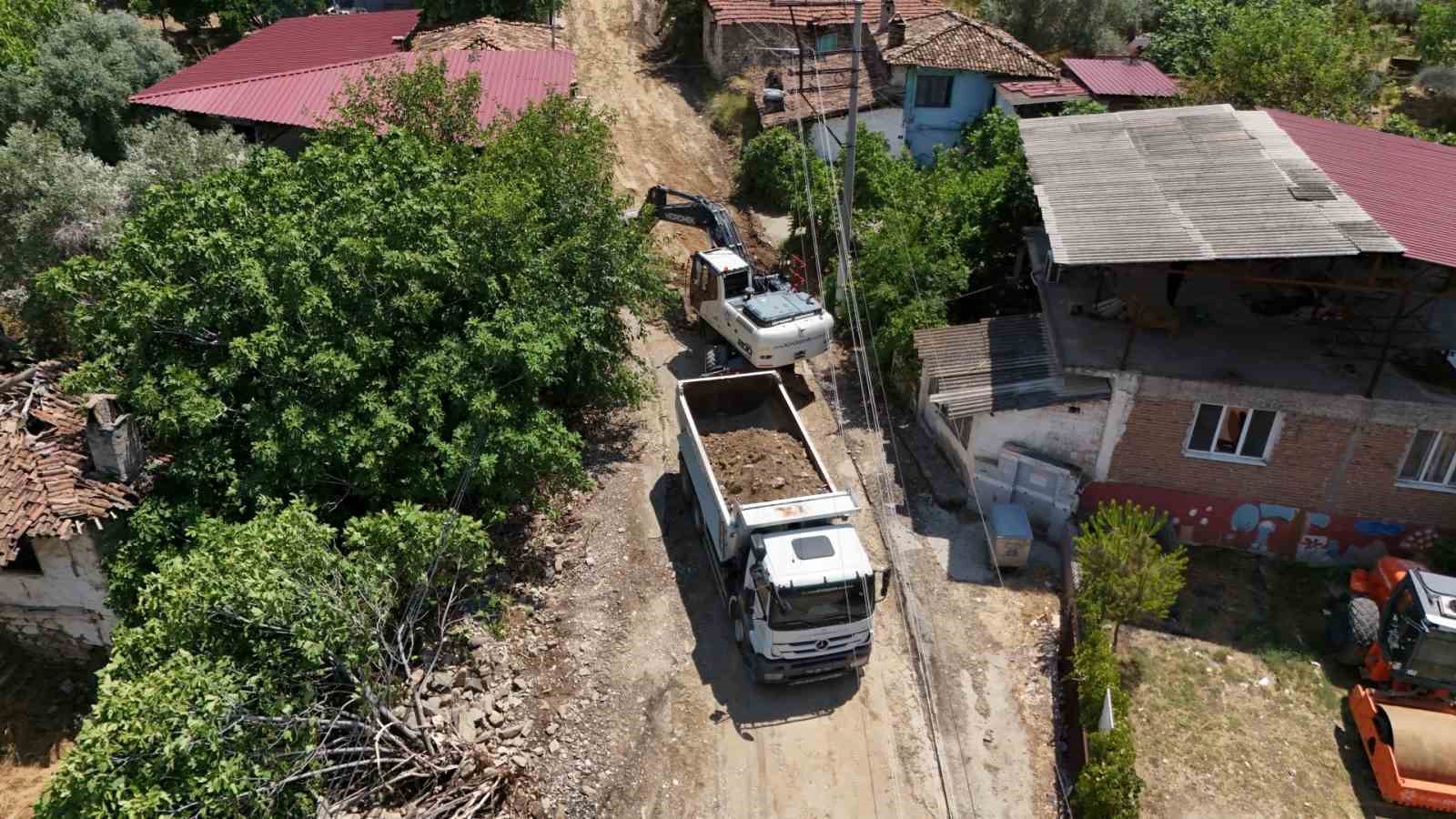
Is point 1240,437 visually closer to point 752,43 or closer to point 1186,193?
point 1186,193

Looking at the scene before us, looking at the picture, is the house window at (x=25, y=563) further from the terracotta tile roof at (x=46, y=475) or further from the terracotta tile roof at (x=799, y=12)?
the terracotta tile roof at (x=799, y=12)

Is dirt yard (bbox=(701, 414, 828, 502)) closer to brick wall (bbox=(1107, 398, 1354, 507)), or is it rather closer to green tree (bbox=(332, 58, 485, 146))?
brick wall (bbox=(1107, 398, 1354, 507))

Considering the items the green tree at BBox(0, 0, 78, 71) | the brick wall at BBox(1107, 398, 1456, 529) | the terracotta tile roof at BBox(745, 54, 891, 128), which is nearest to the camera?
the brick wall at BBox(1107, 398, 1456, 529)

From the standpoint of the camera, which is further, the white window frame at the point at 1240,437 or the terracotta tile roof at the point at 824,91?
the terracotta tile roof at the point at 824,91

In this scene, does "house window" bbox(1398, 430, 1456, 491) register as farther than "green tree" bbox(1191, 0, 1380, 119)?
No

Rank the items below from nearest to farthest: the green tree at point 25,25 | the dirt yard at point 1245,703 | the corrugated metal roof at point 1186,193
Result: the dirt yard at point 1245,703 < the corrugated metal roof at point 1186,193 < the green tree at point 25,25

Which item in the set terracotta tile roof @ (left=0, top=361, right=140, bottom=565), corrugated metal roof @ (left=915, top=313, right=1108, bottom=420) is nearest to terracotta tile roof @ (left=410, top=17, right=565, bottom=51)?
terracotta tile roof @ (left=0, top=361, right=140, bottom=565)

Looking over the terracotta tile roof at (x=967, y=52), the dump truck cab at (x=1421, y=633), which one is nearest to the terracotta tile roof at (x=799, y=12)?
the terracotta tile roof at (x=967, y=52)
